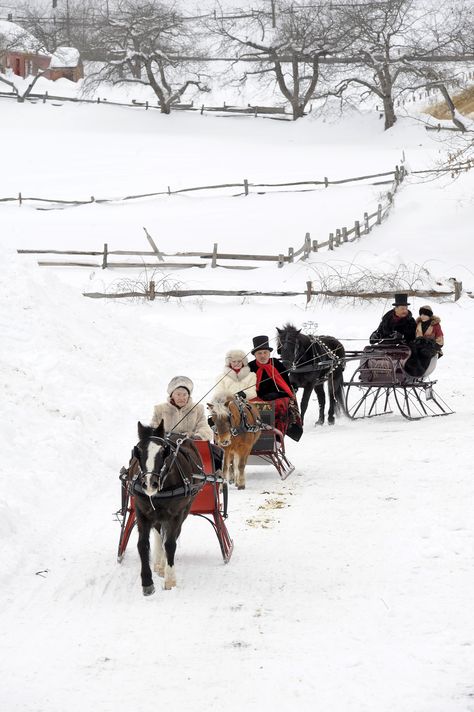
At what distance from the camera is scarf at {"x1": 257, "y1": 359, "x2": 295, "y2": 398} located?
39.3 ft

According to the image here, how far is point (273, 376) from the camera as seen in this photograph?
12.0 meters

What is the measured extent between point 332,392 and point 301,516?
6.00m

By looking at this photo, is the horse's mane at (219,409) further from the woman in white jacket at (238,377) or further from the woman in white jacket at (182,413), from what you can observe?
the woman in white jacket at (182,413)

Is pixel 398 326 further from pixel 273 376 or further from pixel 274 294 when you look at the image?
pixel 274 294

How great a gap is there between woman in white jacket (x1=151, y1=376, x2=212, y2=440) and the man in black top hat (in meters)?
7.34

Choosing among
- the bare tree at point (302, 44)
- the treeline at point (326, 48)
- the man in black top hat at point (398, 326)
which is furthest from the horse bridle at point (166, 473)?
the bare tree at point (302, 44)

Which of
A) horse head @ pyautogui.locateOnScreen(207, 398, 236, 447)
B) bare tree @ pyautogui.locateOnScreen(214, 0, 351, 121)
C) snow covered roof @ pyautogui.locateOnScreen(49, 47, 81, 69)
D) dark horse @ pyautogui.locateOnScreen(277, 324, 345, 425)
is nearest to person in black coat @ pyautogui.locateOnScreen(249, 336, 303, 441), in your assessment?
horse head @ pyautogui.locateOnScreen(207, 398, 236, 447)

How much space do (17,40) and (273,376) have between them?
5773 centimetres

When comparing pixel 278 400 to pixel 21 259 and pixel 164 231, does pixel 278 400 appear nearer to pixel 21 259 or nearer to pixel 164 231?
pixel 21 259

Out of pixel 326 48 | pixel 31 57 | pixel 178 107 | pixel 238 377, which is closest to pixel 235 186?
pixel 326 48

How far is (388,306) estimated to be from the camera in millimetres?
24344

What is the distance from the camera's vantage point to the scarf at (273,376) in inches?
472

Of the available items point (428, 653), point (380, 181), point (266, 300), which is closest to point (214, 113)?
point (380, 181)

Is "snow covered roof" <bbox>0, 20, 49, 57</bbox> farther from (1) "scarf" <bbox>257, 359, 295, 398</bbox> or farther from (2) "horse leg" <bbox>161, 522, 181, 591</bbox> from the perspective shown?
(2) "horse leg" <bbox>161, 522, 181, 591</bbox>
